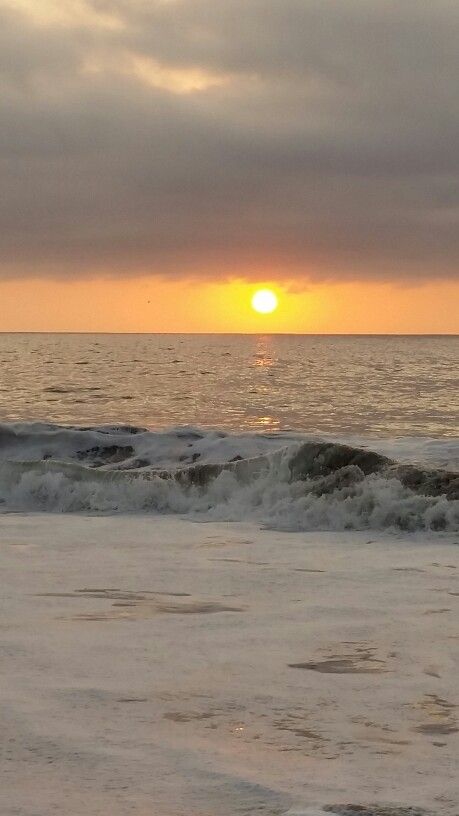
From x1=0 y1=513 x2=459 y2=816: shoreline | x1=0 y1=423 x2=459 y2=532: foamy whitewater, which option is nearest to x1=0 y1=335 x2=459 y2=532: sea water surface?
x1=0 y1=423 x2=459 y2=532: foamy whitewater

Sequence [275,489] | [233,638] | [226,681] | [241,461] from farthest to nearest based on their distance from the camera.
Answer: [241,461] < [275,489] < [233,638] < [226,681]

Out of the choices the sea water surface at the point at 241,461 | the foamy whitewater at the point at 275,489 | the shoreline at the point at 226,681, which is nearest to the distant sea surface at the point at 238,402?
the sea water surface at the point at 241,461

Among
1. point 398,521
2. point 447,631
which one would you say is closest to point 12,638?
point 447,631

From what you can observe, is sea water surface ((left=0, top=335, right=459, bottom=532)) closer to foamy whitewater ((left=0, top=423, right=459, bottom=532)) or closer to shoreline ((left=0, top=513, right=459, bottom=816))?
foamy whitewater ((left=0, top=423, right=459, bottom=532))

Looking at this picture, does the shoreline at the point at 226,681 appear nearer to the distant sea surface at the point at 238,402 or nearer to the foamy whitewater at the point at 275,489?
the foamy whitewater at the point at 275,489

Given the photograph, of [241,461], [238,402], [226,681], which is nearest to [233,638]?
[226,681]

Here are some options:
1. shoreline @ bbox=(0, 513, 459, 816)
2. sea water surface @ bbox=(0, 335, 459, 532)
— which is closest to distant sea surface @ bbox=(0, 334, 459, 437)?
sea water surface @ bbox=(0, 335, 459, 532)

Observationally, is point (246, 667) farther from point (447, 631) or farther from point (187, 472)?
point (187, 472)

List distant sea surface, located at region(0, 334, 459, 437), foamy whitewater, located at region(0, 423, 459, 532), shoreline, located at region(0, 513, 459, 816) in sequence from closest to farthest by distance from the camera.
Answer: shoreline, located at region(0, 513, 459, 816)
foamy whitewater, located at region(0, 423, 459, 532)
distant sea surface, located at region(0, 334, 459, 437)

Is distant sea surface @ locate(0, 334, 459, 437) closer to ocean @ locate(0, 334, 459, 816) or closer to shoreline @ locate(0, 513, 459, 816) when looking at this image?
ocean @ locate(0, 334, 459, 816)

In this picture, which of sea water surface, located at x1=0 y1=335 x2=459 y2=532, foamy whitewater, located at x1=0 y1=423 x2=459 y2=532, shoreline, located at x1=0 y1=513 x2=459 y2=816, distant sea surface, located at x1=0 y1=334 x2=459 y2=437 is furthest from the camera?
distant sea surface, located at x1=0 y1=334 x2=459 y2=437

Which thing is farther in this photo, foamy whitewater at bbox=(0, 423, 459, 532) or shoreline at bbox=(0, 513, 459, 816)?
foamy whitewater at bbox=(0, 423, 459, 532)

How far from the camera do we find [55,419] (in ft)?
92.8

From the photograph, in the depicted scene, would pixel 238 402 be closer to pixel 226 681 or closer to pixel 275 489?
pixel 275 489
